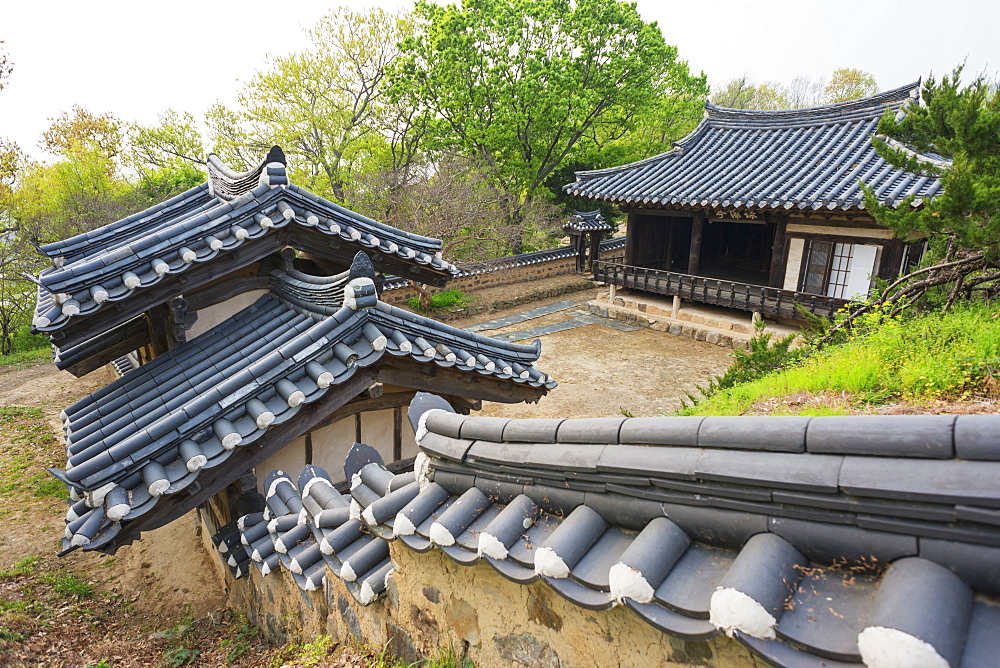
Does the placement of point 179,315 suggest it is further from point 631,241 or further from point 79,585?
point 631,241

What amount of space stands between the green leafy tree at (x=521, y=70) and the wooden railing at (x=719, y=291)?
7.35 meters

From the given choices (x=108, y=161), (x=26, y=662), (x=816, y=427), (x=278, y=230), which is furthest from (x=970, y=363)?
(x=108, y=161)

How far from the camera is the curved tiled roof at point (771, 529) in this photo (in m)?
1.34

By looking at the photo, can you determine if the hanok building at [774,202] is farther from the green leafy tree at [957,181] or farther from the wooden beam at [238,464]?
the wooden beam at [238,464]

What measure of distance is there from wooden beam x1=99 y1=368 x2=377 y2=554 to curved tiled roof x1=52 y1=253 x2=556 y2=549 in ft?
0.61

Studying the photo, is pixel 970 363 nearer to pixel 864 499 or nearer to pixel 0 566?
pixel 864 499

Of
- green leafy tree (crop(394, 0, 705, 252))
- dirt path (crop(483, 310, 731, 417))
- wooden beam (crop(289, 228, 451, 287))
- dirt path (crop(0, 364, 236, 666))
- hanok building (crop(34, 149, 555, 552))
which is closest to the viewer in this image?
hanok building (crop(34, 149, 555, 552))

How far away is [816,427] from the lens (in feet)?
5.41

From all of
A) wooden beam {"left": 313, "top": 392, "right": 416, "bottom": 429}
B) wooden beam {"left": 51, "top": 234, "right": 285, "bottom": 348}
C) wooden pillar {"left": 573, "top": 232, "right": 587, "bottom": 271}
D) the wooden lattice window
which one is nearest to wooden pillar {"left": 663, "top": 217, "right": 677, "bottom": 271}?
the wooden lattice window

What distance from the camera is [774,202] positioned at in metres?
14.1

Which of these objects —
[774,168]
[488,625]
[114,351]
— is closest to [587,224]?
[774,168]

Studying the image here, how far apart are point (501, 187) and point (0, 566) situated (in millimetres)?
22398

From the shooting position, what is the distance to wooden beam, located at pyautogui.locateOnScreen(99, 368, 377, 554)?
429 cm

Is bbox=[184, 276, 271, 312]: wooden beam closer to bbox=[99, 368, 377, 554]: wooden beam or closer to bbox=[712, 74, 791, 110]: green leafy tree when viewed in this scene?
bbox=[99, 368, 377, 554]: wooden beam
